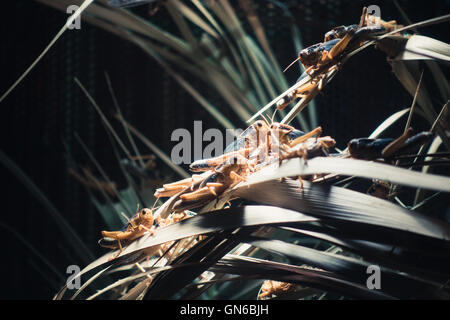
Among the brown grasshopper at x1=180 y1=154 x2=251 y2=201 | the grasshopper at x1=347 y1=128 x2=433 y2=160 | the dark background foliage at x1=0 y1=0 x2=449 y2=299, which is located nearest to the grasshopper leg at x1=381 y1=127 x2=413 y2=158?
the grasshopper at x1=347 y1=128 x2=433 y2=160

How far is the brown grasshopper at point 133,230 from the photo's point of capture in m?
0.27

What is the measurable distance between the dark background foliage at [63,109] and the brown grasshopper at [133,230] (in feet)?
1.67

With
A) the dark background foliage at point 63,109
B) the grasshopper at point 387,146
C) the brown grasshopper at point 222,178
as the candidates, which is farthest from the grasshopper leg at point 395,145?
the dark background foliage at point 63,109

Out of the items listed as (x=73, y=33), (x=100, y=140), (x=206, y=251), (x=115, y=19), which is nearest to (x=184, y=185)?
(x=206, y=251)

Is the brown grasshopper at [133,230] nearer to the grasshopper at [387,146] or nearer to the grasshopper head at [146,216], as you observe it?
the grasshopper head at [146,216]

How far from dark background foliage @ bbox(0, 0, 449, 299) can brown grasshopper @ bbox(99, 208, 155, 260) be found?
20.0 inches

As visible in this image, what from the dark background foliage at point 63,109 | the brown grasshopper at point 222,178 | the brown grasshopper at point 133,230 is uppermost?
the dark background foliage at point 63,109

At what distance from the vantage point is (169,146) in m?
0.78

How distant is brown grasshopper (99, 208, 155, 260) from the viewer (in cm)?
27

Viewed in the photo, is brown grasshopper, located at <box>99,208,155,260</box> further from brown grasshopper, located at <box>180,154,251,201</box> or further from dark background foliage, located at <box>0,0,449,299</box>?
dark background foliage, located at <box>0,0,449,299</box>

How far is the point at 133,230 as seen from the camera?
275mm

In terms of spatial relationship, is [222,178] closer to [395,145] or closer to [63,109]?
[395,145]

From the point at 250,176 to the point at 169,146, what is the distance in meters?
0.56

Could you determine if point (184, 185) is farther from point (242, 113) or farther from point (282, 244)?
point (242, 113)
